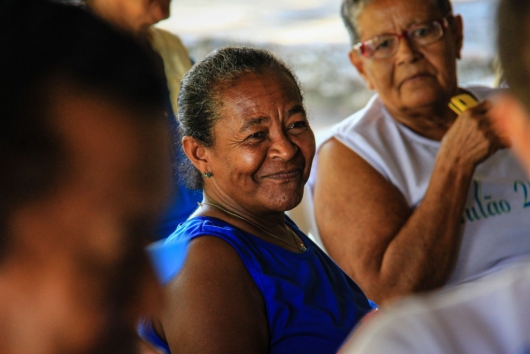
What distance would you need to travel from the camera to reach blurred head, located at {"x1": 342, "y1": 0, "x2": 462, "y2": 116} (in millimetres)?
2503

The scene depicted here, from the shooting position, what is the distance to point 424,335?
65 centimetres

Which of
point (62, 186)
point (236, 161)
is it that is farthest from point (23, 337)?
point (236, 161)

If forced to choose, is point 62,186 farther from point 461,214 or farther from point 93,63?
point 461,214

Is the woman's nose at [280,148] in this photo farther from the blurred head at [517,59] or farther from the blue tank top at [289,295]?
the blurred head at [517,59]

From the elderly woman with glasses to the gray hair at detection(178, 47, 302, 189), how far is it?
65 cm

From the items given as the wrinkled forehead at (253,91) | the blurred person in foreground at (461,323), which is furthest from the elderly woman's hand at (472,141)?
the blurred person in foreground at (461,323)

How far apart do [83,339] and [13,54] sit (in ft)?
0.96

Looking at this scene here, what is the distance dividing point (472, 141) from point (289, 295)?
103 cm

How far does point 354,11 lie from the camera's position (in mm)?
2566

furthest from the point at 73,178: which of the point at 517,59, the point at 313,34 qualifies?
the point at 313,34

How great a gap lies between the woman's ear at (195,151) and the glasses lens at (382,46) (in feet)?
3.27

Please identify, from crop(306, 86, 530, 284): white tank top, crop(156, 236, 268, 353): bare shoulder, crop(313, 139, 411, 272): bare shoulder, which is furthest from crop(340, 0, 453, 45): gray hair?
crop(156, 236, 268, 353): bare shoulder

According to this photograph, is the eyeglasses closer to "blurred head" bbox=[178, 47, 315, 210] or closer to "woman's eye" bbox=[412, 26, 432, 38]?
"woman's eye" bbox=[412, 26, 432, 38]

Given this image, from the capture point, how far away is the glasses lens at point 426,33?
252cm
